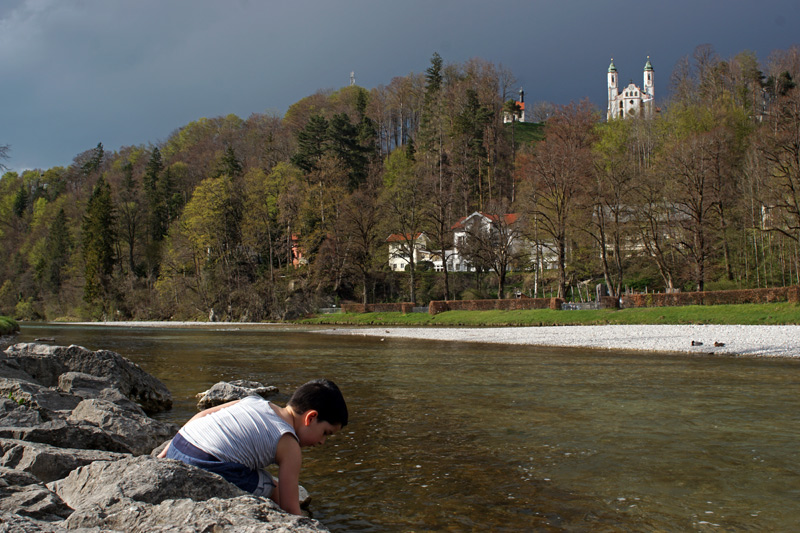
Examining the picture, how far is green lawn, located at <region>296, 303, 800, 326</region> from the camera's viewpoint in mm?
33125

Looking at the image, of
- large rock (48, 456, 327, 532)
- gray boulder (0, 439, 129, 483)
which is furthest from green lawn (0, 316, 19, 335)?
large rock (48, 456, 327, 532)

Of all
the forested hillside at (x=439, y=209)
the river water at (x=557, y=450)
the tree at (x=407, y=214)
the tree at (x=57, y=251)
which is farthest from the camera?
the tree at (x=57, y=251)

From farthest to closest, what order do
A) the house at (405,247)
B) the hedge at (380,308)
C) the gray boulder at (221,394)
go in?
the house at (405,247) < the hedge at (380,308) < the gray boulder at (221,394)

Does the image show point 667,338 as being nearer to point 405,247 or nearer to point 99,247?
point 405,247

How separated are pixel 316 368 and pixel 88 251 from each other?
→ 260 feet

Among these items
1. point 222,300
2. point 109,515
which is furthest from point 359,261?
point 109,515

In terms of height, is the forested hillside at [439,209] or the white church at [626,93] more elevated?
the white church at [626,93]

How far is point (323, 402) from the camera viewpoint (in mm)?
4316

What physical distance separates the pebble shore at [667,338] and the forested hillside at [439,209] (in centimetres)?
1656

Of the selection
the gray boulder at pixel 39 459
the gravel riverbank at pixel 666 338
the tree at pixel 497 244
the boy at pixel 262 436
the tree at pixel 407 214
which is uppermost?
the tree at pixel 407 214

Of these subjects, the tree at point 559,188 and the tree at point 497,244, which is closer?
the tree at point 559,188

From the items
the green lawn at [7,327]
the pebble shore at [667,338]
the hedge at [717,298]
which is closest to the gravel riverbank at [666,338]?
the pebble shore at [667,338]

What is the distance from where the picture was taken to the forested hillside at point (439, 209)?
52.4 m

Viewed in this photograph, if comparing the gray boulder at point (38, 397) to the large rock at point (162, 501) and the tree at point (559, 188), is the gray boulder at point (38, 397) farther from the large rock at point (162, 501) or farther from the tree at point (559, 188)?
the tree at point (559, 188)
